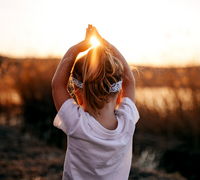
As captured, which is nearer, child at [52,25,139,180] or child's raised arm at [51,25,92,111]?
child at [52,25,139,180]

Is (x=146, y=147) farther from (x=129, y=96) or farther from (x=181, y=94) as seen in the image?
(x=129, y=96)

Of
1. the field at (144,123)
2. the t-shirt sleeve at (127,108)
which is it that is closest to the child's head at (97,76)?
the t-shirt sleeve at (127,108)

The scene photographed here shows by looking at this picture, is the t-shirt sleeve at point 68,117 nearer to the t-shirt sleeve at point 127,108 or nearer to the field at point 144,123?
the t-shirt sleeve at point 127,108

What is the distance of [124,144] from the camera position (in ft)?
3.65

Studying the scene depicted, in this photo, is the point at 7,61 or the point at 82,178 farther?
the point at 7,61

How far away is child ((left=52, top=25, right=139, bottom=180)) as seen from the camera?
1.05 metres

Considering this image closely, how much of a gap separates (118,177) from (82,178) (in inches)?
7.4

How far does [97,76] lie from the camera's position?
1023 millimetres

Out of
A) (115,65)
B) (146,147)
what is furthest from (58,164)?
(115,65)

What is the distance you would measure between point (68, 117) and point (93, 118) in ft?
0.38

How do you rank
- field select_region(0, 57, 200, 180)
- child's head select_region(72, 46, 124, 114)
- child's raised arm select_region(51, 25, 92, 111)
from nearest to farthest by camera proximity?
child's head select_region(72, 46, 124, 114) < child's raised arm select_region(51, 25, 92, 111) < field select_region(0, 57, 200, 180)

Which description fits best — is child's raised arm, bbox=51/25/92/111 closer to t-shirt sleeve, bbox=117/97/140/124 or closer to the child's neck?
the child's neck

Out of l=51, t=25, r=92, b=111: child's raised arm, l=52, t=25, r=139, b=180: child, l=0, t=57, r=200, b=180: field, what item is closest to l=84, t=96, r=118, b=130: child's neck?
l=52, t=25, r=139, b=180: child

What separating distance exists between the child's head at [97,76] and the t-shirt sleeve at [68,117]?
0.07 meters
